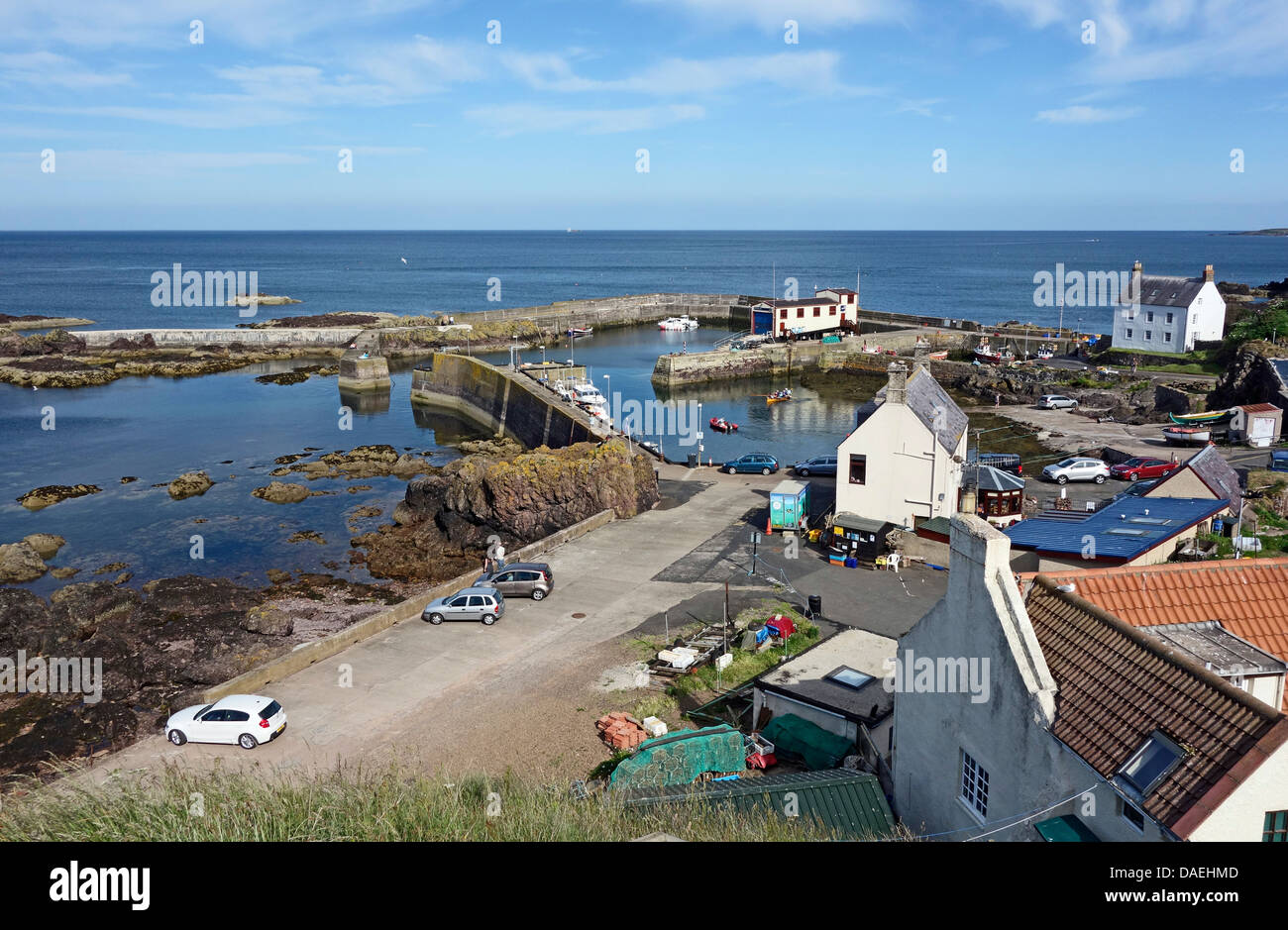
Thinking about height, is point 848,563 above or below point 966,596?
below

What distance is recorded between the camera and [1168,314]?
62.2 m

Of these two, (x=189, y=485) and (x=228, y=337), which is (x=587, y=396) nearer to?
(x=189, y=485)

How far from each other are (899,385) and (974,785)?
59.3 feet

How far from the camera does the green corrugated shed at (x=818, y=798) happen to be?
1244cm

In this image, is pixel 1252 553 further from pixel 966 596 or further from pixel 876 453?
pixel 966 596

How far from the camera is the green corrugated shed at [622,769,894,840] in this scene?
490 inches

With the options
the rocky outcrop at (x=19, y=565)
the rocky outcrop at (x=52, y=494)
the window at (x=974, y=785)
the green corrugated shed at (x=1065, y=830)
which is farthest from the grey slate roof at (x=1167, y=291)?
the rocky outcrop at (x=19, y=565)

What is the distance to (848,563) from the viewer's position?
89.6 ft

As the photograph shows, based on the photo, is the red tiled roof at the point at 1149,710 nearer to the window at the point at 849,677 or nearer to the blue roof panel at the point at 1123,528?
the window at the point at 849,677

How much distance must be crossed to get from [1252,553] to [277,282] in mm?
187362

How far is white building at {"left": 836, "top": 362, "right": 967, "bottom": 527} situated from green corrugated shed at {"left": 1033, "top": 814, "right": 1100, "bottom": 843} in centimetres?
1867

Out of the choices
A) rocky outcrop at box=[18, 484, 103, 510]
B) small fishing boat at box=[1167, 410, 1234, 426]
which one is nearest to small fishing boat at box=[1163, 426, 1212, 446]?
small fishing boat at box=[1167, 410, 1234, 426]
